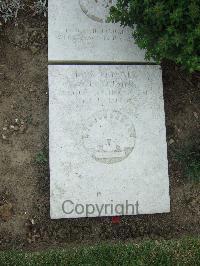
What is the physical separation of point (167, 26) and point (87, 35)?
81 cm

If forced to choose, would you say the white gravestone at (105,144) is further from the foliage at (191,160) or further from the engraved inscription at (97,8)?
the engraved inscription at (97,8)

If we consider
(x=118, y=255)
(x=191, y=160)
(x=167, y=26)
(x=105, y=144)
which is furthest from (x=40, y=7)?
(x=118, y=255)

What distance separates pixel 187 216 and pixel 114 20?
6.09 feet

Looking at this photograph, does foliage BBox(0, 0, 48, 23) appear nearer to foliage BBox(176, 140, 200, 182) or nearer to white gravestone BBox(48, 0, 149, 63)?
white gravestone BBox(48, 0, 149, 63)

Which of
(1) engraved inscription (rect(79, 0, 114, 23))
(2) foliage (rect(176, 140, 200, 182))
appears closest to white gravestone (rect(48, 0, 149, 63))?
(1) engraved inscription (rect(79, 0, 114, 23))

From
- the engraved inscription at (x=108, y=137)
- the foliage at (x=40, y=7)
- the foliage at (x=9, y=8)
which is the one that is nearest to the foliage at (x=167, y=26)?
the engraved inscription at (x=108, y=137)

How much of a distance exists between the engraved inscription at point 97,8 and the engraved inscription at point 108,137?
86 cm

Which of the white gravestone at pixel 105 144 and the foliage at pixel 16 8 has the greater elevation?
the foliage at pixel 16 8

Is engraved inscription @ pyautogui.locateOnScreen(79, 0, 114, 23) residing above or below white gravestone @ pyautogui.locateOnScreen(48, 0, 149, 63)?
above

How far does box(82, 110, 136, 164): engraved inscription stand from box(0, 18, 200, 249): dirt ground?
458mm

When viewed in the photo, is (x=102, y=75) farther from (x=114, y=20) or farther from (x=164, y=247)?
(x=164, y=247)

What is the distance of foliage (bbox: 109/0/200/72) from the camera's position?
12.3ft

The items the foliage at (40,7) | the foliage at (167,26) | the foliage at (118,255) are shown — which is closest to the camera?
the foliage at (167,26)

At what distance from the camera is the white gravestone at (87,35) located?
4293 millimetres
